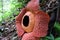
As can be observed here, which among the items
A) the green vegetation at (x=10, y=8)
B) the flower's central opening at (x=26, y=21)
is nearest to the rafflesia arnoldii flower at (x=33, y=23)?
the flower's central opening at (x=26, y=21)

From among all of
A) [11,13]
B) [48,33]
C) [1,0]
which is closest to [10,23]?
[11,13]

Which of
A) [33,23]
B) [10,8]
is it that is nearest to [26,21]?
[33,23]

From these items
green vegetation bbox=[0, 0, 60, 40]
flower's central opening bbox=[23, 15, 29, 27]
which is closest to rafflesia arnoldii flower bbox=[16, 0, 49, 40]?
flower's central opening bbox=[23, 15, 29, 27]

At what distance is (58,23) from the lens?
195 centimetres

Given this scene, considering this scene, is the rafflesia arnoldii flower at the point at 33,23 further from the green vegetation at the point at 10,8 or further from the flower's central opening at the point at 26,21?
the green vegetation at the point at 10,8

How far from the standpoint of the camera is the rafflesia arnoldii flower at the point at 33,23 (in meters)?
1.92

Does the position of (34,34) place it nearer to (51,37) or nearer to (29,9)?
(51,37)

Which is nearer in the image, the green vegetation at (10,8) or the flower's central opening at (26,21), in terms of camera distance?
the flower's central opening at (26,21)

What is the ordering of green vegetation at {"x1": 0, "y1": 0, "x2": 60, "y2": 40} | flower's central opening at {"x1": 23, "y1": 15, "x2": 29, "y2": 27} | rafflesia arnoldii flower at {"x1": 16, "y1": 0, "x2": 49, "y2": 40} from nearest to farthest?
rafflesia arnoldii flower at {"x1": 16, "y1": 0, "x2": 49, "y2": 40}, flower's central opening at {"x1": 23, "y1": 15, "x2": 29, "y2": 27}, green vegetation at {"x1": 0, "y1": 0, "x2": 60, "y2": 40}

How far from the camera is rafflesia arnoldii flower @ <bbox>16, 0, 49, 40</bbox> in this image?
1919mm

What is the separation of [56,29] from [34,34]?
0.22 metres

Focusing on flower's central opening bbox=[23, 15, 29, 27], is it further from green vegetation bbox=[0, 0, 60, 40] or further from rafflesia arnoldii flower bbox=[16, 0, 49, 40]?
green vegetation bbox=[0, 0, 60, 40]

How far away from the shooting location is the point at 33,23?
202 centimetres

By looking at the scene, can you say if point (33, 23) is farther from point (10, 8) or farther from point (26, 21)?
point (10, 8)
